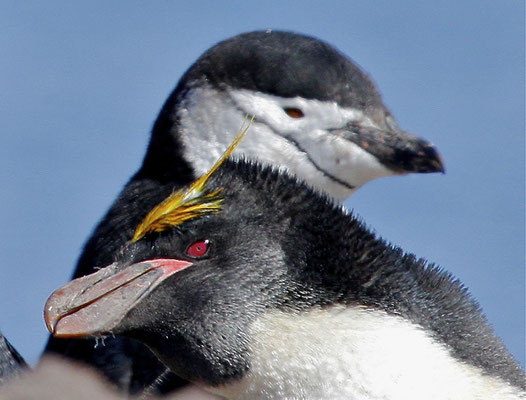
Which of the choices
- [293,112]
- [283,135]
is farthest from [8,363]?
[293,112]

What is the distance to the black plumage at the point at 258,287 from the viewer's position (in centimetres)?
501

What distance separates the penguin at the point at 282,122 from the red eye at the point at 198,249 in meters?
1.93

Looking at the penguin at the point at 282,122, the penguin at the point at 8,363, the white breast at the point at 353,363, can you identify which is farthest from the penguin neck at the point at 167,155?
the white breast at the point at 353,363

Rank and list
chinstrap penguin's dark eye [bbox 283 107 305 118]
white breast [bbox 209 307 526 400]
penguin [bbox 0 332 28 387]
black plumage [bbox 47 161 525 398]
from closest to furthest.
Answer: white breast [bbox 209 307 526 400] → black plumage [bbox 47 161 525 398] → penguin [bbox 0 332 28 387] → chinstrap penguin's dark eye [bbox 283 107 305 118]

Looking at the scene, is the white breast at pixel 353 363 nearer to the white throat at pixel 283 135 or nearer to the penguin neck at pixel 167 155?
the penguin neck at pixel 167 155

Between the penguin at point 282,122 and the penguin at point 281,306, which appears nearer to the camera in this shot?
the penguin at point 281,306

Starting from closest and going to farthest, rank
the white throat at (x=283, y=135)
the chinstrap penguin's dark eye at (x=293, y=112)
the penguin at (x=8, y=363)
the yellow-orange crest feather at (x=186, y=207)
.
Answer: the yellow-orange crest feather at (x=186, y=207) → the penguin at (x=8, y=363) → the white throat at (x=283, y=135) → the chinstrap penguin's dark eye at (x=293, y=112)

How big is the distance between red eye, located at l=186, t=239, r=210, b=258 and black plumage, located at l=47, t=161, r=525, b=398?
1cm

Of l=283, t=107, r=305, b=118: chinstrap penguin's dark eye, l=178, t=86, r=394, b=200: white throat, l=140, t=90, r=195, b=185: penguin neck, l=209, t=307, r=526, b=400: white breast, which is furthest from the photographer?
l=283, t=107, r=305, b=118: chinstrap penguin's dark eye

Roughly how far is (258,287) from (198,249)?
0.26 metres

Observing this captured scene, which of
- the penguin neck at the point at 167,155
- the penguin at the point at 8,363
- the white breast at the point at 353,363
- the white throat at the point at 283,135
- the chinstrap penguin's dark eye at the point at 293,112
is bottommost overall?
the penguin at the point at 8,363

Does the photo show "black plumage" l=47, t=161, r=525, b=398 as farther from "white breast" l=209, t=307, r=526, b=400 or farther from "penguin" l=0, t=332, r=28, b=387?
"penguin" l=0, t=332, r=28, b=387

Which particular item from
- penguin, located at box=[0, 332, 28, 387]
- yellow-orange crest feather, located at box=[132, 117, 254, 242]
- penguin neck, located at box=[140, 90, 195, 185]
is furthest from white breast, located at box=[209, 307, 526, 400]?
penguin neck, located at box=[140, 90, 195, 185]

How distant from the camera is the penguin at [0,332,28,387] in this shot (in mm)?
5996
